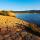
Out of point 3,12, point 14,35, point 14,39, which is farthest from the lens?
point 3,12

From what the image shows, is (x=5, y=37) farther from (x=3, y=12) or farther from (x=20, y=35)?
(x=3, y=12)

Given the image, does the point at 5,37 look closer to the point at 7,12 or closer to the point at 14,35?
the point at 14,35

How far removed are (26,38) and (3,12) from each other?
32.0 feet

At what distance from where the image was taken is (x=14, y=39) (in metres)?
4.29

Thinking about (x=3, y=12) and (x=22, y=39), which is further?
(x=3, y=12)

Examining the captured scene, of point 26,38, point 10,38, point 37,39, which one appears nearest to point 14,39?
point 10,38

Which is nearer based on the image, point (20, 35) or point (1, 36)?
point (1, 36)

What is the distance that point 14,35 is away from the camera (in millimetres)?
4629

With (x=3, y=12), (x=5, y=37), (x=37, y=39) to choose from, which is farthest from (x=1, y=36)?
(x=3, y=12)

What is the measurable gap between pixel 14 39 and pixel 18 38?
0.59ft

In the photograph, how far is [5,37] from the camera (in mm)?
4344

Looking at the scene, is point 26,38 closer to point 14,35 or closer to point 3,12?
point 14,35

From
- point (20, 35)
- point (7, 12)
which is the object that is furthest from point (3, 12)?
point (20, 35)

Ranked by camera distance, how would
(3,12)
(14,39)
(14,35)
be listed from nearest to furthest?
1. (14,39)
2. (14,35)
3. (3,12)
